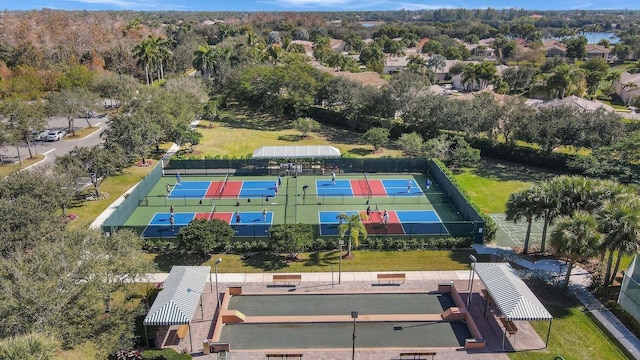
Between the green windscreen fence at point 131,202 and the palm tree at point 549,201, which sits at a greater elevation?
the palm tree at point 549,201

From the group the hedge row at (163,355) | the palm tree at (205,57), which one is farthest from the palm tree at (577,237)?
the palm tree at (205,57)

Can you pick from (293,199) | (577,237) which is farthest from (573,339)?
(293,199)

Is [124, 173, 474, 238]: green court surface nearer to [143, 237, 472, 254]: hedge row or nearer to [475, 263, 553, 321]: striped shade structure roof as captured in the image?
[143, 237, 472, 254]: hedge row

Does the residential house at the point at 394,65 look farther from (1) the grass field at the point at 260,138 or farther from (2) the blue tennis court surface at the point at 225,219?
(2) the blue tennis court surface at the point at 225,219

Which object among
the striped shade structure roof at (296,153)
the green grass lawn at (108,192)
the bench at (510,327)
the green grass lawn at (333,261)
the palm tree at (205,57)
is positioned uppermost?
the palm tree at (205,57)

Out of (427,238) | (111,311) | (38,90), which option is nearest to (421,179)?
(427,238)

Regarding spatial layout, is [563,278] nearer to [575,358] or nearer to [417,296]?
[575,358]

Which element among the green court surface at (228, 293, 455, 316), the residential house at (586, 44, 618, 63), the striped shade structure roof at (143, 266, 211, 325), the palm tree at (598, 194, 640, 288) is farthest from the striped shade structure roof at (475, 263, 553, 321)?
the residential house at (586, 44, 618, 63)
